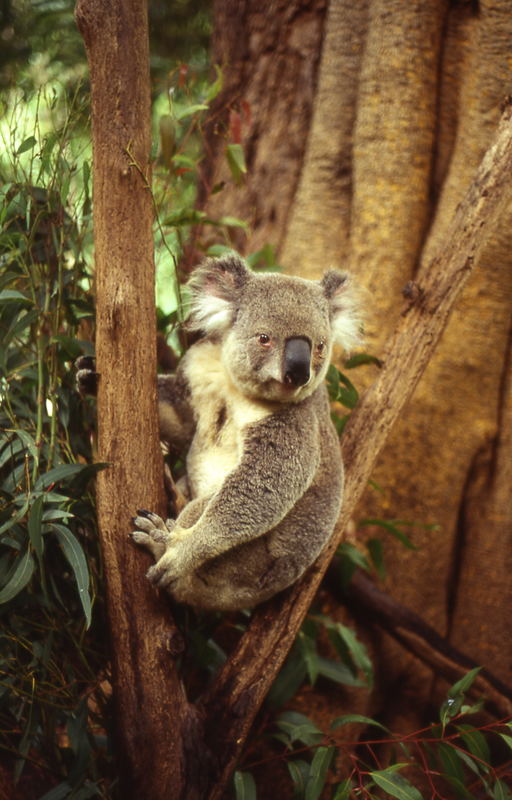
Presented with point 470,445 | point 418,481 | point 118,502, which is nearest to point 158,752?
point 118,502

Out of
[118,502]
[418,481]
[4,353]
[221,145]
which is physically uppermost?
[221,145]

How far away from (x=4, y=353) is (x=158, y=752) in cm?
137

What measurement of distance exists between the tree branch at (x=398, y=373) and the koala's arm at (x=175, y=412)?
0.62 m

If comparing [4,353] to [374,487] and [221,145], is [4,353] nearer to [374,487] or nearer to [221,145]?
[374,487]

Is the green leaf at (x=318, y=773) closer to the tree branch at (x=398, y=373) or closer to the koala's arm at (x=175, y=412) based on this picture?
the tree branch at (x=398, y=373)

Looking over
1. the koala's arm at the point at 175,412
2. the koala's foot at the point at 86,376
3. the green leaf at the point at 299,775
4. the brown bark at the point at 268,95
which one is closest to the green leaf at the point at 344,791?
the green leaf at the point at 299,775

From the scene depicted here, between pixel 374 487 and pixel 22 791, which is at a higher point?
pixel 374 487

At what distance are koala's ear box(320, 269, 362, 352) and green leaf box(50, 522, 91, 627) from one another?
3.93ft

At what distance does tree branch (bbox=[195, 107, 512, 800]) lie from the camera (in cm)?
225

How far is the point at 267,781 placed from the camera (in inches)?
112

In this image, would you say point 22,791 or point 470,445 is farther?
point 470,445

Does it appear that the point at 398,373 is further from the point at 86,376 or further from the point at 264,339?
the point at 86,376

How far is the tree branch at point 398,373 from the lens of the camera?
225 centimetres

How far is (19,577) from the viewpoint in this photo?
1925 mm
